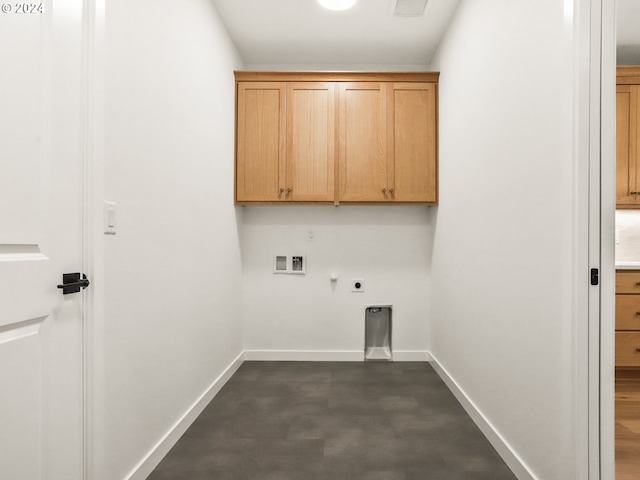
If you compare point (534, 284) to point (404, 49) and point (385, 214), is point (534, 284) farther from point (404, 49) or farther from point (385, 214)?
point (404, 49)

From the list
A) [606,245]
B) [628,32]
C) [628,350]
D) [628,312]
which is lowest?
[628,350]

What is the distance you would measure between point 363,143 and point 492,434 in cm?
237

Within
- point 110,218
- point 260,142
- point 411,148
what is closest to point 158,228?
point 110,218

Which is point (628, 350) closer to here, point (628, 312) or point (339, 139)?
point (628, 312)

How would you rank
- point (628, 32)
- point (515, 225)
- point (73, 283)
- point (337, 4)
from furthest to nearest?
point (628, 32) → point (337, 4) → point (515, 225) → point (73, 283)

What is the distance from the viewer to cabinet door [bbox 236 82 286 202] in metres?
3.34

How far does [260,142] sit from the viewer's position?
3352 millimetres

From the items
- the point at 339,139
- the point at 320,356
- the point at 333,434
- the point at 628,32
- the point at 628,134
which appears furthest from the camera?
the point at 320,356

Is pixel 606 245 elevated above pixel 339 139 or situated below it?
below

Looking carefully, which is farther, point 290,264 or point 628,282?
point 290,264

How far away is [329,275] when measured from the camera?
3.64 m

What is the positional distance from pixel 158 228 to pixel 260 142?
5.57ft

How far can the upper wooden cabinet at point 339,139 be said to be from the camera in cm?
333

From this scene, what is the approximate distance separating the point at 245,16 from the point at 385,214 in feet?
6.66
